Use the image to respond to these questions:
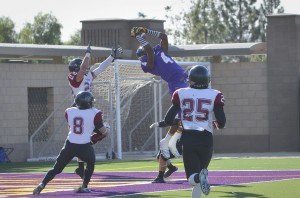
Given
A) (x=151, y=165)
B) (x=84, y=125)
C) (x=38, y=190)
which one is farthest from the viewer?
(x=151, y=165)

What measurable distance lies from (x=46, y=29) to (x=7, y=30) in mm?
2967

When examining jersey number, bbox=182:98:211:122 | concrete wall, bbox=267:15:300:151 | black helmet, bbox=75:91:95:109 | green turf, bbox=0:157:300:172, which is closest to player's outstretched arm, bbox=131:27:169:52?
black helmet, bbox=75:91:95:109

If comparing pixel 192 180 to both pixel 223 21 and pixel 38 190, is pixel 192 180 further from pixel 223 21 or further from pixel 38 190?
pixel 223 21

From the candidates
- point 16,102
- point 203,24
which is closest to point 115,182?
point 16,102

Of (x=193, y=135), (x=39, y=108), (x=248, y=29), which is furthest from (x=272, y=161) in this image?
(x=248, y=29)

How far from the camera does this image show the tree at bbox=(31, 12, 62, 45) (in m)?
82.6

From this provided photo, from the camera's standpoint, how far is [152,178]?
62.6 feet

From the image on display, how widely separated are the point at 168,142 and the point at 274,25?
1460cm

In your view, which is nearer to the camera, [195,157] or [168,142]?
[195,157]

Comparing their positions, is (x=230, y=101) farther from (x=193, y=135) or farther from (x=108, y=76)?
(x=193, y=135)

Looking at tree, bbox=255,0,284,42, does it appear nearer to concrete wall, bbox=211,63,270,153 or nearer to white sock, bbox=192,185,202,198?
concrete wall, bbox=211,63,270,153

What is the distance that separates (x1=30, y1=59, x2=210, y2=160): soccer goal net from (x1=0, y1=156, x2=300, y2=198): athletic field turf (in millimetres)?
3371

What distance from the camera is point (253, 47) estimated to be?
109ft

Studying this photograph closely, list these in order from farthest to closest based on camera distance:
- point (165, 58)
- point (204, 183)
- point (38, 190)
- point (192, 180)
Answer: point (165, 58) < point (38, 190) < point (192, 180) < point (204, 183)
